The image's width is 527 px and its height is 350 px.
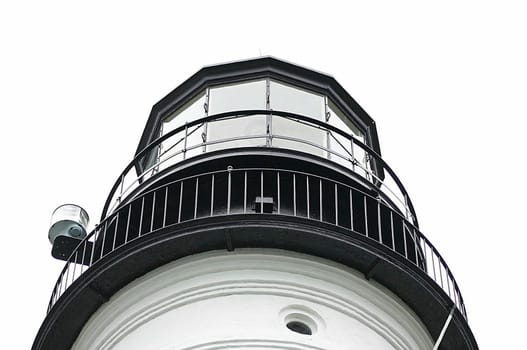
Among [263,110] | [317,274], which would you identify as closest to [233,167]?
[263,110]

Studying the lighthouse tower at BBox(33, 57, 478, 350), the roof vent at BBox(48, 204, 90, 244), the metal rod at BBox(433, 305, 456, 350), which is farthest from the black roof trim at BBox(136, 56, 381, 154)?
the metal rod at BBox(433, 305, 456, 350)

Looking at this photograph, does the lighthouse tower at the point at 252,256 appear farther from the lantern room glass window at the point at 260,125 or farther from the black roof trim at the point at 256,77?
the black roof trim at the point at 256,77

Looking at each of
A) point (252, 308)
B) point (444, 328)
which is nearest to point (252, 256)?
point (252, 308)

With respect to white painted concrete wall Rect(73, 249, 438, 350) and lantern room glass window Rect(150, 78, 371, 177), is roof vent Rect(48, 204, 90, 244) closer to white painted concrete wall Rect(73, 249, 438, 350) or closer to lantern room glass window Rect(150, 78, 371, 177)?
lantern room glass window Rect(150, 78, 371, 177)

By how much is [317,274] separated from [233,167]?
233 centimetres

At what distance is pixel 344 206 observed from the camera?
18.2 metres

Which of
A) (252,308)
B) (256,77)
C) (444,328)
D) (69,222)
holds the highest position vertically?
(256,77)

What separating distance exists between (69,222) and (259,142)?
3.37 meters

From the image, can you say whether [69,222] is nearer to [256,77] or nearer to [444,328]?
[256,77]

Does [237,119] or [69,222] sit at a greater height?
[237,119]

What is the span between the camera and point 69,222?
19.3 metres

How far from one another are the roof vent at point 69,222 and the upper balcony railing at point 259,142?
517 mm

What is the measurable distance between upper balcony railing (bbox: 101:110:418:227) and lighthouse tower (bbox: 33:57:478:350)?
0.09 feet

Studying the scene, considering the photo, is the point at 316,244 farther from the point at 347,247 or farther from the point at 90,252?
the point at 90,252
